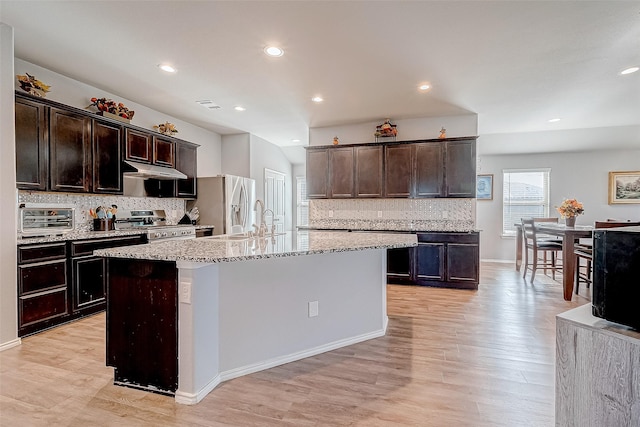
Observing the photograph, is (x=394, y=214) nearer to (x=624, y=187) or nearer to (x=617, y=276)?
(x=617, y=276)

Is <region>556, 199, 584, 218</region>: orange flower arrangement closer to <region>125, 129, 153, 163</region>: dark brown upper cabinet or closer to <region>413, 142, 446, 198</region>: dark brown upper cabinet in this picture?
<region>413, 142, 446, 198</region>: dark brown upper cabinet

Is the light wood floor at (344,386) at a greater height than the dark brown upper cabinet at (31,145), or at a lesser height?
lesser

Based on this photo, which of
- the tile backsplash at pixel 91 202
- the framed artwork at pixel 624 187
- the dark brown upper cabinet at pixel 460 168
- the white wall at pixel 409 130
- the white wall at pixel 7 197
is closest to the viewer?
the white wall at pixel 7 197

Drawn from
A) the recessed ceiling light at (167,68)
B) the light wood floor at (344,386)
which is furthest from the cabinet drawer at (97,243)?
the recessed ceiling light at (167,68)

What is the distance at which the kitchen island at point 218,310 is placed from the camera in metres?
1.91

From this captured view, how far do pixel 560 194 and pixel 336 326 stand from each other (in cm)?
627

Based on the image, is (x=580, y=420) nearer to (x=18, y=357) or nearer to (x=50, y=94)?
(x=18, y=357)

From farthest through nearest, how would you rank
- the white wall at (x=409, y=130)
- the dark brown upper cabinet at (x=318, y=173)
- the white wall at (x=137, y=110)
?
1. the dark brown upper cabinet at (x=318, y=173)
2. the white wall at (x=409, y=130)
3. the white wall at (x=137, y=110)

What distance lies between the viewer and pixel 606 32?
8.68 ft

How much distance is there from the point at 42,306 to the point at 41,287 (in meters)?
0.18

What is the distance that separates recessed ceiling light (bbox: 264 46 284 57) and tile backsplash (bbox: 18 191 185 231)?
9.21 feet

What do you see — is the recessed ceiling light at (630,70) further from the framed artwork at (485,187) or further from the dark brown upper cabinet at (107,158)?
the dark brown upper cabinet at (107,158)

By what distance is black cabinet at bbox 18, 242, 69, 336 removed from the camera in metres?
2.82

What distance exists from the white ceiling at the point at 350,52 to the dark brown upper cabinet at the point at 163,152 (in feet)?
1.77
